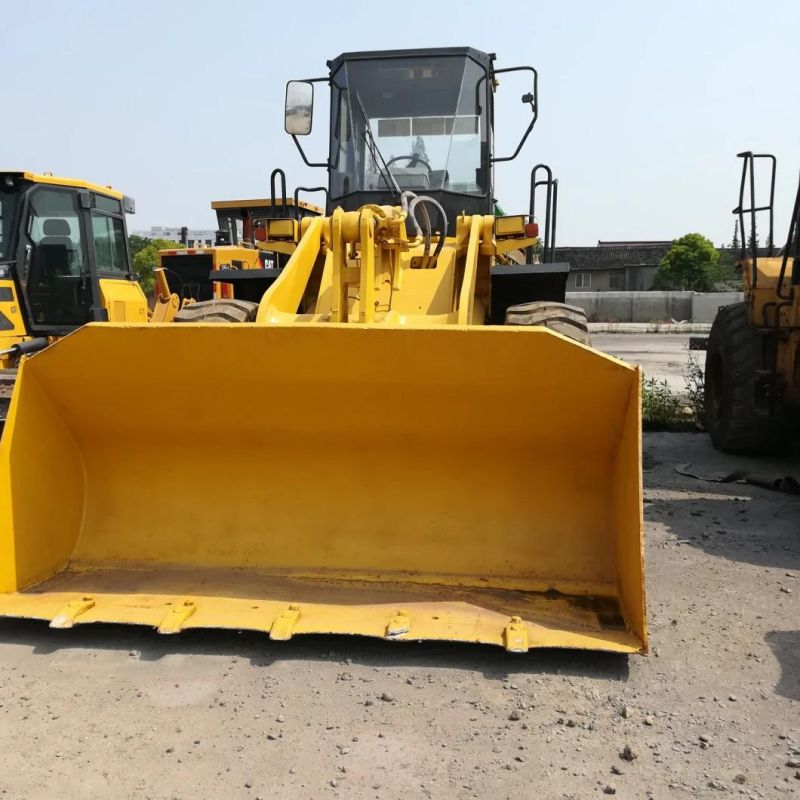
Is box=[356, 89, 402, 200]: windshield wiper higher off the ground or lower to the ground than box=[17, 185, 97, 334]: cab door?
higher

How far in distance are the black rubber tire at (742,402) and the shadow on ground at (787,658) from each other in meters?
3.72

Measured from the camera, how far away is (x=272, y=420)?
3.95 m

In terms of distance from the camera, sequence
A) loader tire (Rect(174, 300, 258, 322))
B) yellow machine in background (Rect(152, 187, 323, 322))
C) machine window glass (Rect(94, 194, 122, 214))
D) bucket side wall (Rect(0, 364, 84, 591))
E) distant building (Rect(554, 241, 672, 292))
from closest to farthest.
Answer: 1. bucket side wall (Rect(0, 364, 84, 591))
2. loader tire (Rect(174, 300, 258, 322))
3. machine window glass (Rect(94, 194, 122, 214))
4. yellow machine in background (Rect(152, 187, 323, 322))
5. distant building (Rect(554, 241, 672, 292))

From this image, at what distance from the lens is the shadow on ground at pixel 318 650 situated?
329 centimetres

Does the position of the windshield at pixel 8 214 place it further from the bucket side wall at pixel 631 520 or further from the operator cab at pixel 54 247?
the bucket side wall at pixel 631 520

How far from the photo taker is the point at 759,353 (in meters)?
7.45

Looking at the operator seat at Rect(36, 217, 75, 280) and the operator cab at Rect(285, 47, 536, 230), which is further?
the operator seat at Rect(36, 217, 75, 280)

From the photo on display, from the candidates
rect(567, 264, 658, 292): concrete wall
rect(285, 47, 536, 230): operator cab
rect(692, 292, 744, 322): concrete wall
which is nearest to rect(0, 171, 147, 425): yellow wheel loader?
rect(285, 47, 536, 230): operator cab

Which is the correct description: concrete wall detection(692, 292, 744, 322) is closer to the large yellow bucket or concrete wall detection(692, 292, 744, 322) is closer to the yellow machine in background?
the yellow machine in background

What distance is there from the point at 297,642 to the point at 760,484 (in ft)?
13.6

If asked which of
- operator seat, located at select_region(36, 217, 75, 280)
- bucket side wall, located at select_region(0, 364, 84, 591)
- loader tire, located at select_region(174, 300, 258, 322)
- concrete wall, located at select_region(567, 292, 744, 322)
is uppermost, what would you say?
operator seat, located at select_region(36, 217, 75, 280)

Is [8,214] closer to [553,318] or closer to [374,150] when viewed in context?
[374,150]

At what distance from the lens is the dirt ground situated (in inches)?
99.9

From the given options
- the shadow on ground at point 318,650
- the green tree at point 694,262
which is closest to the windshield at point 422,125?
the shadow on ground at point 318,650
